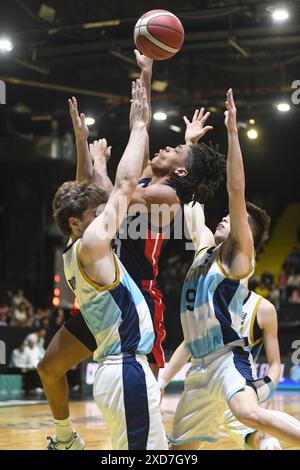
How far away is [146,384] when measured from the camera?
423 centimetres

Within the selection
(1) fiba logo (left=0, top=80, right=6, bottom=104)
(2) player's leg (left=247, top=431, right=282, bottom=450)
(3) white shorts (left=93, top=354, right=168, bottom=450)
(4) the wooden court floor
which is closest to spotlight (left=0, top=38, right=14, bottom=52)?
(1) fiba logo (left=0, top=80, right=6, bottom=104)

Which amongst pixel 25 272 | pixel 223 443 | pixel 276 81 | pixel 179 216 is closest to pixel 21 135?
pixel 25 272

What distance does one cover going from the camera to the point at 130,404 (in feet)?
13.6

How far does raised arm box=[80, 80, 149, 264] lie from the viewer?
4.27m

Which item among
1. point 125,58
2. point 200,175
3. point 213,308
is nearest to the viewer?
point 213,308

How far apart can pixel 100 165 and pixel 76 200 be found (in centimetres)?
124

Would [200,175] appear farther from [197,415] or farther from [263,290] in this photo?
[263,290]

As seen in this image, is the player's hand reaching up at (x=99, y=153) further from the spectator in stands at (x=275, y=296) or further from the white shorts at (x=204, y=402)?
the spectator in stands at (x=275, y=296)

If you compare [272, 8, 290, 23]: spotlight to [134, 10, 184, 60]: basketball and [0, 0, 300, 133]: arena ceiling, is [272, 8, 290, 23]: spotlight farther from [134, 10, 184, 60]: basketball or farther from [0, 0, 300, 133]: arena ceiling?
[134, 10, 184, 60]: basketball

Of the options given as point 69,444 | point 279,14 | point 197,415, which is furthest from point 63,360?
point 279,14

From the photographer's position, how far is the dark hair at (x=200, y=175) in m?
5.26

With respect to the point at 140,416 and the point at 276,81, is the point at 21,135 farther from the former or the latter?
the point at 140,416

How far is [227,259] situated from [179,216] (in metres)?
0.99

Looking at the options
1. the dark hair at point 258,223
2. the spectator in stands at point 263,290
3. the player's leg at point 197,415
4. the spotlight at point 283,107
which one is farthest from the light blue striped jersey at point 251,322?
the spectator in stands at point 263,290
